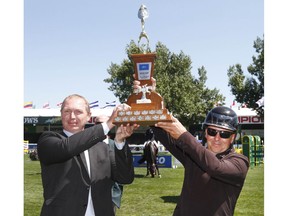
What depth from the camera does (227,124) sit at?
3.37 meters

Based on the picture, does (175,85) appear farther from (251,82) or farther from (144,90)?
(144,90)

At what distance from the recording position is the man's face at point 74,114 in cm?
343

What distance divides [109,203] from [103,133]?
24.3 inches

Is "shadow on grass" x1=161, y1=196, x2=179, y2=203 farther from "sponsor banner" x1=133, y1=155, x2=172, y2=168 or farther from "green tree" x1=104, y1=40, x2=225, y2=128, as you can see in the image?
"green tree" x1=104, y1=40, x2=225, y2=128

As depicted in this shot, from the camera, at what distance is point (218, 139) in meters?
3.37

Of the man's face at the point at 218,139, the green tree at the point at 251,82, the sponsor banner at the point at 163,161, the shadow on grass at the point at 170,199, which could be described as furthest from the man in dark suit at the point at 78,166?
the green tree at the point at 251,82

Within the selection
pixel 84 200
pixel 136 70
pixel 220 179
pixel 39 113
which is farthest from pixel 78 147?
pixel 39 113

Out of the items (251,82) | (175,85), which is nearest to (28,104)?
(175,85)

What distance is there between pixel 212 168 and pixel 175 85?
44.9 m

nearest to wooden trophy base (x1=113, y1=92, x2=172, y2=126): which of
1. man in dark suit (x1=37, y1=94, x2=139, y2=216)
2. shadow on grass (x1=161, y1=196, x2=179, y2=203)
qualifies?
man in dark suit (x1=37, y1=94, x2=139, y2=216)

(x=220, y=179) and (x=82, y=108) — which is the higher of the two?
(x=82, y=108)

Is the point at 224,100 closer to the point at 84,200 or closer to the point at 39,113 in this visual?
the point at 39,113

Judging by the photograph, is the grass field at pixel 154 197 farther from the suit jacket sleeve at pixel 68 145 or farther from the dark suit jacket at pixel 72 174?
the suit jacket sleeve at pixel 68 145

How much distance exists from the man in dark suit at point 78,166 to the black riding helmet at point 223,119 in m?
0.75
